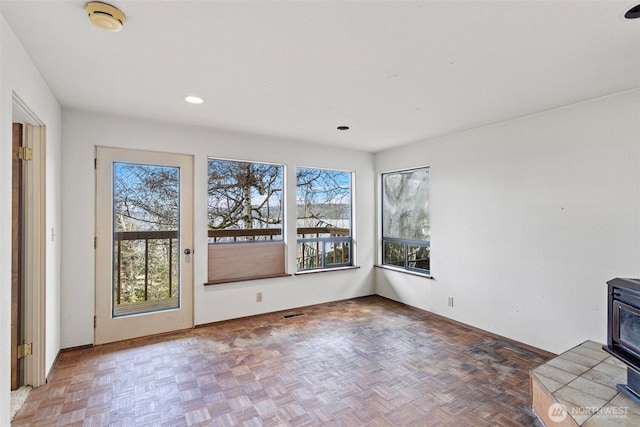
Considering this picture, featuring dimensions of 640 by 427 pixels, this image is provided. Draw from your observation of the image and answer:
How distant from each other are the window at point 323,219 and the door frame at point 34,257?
2.86 metres

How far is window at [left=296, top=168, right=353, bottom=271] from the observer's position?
4.74 m

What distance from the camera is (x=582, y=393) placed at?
201 centimetres

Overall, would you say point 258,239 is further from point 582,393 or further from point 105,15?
point 582,393

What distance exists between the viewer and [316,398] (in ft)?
7.71

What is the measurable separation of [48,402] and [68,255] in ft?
4.53

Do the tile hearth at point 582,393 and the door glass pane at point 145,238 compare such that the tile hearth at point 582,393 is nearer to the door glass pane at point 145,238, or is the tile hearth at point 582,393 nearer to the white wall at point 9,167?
the white wall at point 9,167

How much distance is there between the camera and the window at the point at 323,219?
187 inches

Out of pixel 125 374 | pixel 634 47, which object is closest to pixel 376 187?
pixel 634 47

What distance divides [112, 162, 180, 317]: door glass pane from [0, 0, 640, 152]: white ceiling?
2.48ft

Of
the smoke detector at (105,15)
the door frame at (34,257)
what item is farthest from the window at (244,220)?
the smoke detector at (105,15)

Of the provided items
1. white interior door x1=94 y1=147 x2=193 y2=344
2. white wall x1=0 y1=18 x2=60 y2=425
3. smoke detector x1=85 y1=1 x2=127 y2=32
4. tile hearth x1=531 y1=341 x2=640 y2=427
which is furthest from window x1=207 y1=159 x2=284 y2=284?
tile hearth x1=531 y1=341 x2=640 y2=427

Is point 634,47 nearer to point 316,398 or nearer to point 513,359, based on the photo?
point 513,359

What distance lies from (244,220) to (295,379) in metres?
2.39

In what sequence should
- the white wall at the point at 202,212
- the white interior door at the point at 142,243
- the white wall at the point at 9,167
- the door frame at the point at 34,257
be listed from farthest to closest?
1. the white interior door at the point at 142,243
2. the white wall at the point at 202,212
3. the door frame at the point at 34,257
4. the white wall at the point at 9,167
